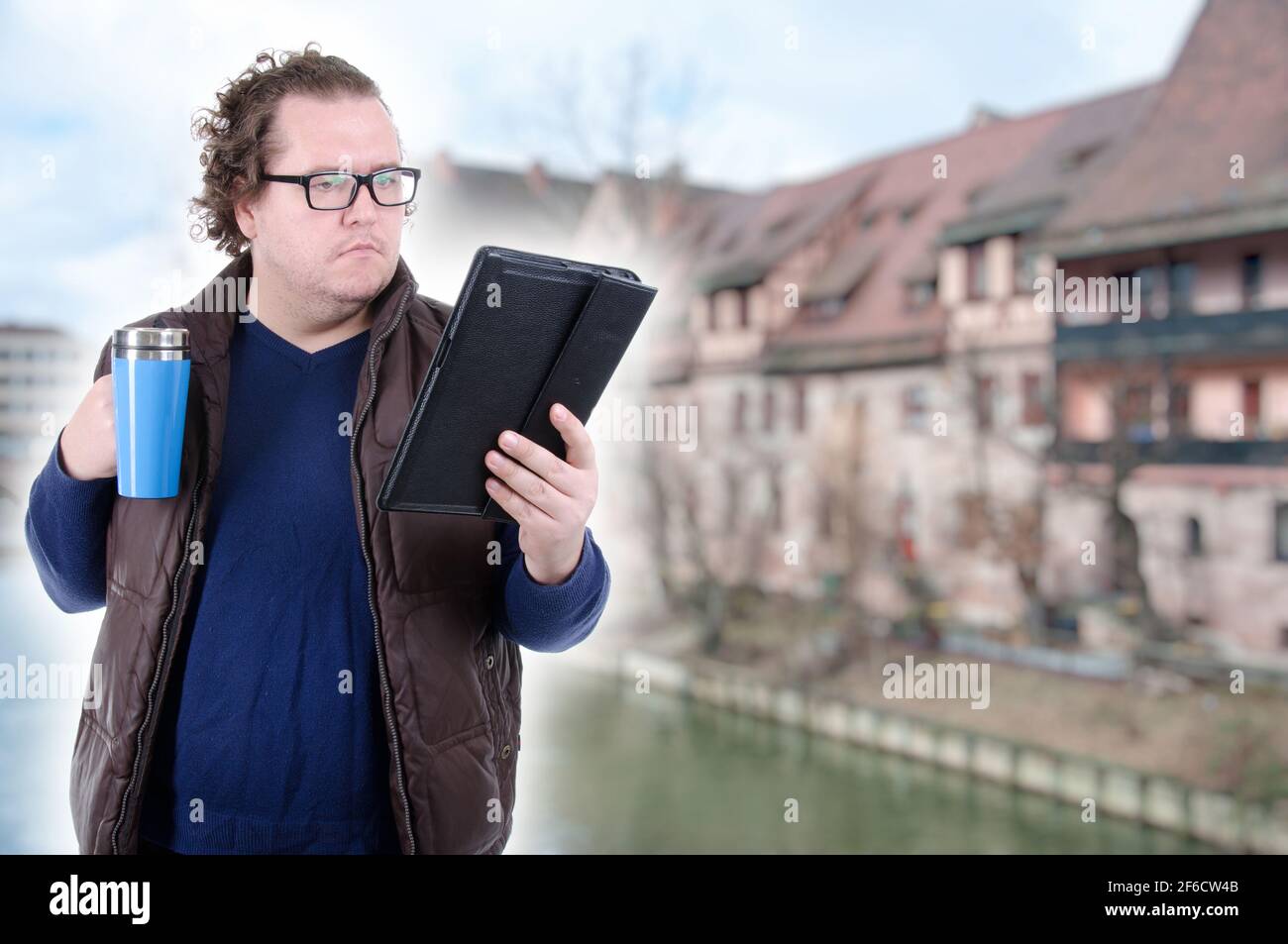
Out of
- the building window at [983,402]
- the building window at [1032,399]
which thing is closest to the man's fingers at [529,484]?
the building window at [1032,399]

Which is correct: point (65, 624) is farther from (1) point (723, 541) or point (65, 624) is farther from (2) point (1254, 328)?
(1) point (723, 541)

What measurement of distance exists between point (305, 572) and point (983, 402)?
8447mm

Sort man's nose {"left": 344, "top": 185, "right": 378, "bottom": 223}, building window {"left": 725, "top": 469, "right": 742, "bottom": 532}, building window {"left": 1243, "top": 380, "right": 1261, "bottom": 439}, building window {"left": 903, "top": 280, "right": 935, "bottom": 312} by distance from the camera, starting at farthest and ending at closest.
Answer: building window {"left": 725, "top": 469, "right": 742, "bottom": 532}, building window {"left": 903, "top": 280, "right": 935, "bottom": 312}, building window {"left": 1243, "top": 380, "right": 1261, "bottom": 439}, man's nose {"left": 344, "top": 185, "right": 378, "bottom": 223}

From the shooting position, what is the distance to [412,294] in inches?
37.4

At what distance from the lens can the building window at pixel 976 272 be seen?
926 cm

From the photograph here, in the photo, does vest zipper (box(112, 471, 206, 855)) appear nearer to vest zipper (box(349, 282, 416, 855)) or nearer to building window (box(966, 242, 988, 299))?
vest zipper (box(349, 282, 416, 855))

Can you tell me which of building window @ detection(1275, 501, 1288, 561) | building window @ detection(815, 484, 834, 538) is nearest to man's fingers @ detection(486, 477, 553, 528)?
building window @ detection(1275, 501, 1288, 561)

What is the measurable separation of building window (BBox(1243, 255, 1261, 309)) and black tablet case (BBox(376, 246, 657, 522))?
785 centimetres

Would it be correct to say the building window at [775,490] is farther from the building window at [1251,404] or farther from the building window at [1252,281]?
the building window at [1252,281]

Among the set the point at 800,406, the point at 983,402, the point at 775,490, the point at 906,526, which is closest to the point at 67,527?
the point at 983,402

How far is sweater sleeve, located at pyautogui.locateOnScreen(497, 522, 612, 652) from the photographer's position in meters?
0.88

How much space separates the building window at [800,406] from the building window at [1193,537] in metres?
3.10

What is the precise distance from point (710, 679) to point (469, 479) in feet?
29.3
